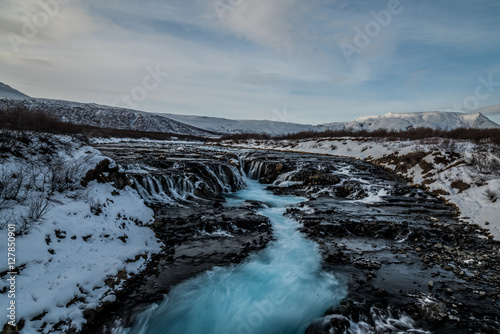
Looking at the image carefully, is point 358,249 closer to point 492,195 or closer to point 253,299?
point 253,299

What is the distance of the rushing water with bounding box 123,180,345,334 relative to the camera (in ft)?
17.0

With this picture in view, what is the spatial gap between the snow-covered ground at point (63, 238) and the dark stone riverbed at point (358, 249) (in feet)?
1.67

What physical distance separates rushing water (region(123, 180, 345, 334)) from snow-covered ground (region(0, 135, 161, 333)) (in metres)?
1.34

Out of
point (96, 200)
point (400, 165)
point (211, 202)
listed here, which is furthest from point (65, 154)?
point (400, 165)

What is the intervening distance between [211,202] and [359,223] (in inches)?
281

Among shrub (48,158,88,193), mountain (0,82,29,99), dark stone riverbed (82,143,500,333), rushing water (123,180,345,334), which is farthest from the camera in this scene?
mountain (0,82,29,99)

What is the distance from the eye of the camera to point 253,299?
19.9ft

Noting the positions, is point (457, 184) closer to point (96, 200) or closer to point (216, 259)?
point (216, 259)

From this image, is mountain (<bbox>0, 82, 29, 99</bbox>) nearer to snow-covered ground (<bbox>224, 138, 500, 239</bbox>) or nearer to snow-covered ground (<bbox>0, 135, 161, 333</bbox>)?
snow-covered ground (<bbox>0, 135, 161, 333</bbox>)

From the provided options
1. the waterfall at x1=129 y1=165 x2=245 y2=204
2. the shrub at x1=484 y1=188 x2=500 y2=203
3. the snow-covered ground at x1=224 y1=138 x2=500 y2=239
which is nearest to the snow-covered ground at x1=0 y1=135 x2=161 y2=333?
the waterfall at x1=129 y1=165 x2=245 y2=204

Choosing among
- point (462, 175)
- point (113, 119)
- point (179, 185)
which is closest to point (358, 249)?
point (179, 185)

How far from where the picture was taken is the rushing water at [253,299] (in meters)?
5.20

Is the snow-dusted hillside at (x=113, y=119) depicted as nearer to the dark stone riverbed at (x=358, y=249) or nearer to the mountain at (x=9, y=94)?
the mountain at (x=9, y=94)

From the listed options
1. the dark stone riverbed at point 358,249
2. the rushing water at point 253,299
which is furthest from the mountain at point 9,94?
the rushing water at point 253,299
